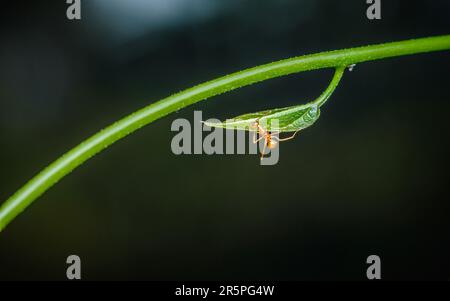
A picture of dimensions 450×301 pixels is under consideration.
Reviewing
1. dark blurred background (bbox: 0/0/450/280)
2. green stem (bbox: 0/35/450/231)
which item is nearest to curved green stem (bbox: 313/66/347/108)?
green stem (bbox: 0/35/450/231)

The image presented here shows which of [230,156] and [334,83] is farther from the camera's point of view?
[230,156]

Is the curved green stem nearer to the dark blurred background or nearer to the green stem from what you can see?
the green stem

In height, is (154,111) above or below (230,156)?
below

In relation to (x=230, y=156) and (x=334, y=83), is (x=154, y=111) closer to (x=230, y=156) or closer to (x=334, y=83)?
(x=334, y=83)

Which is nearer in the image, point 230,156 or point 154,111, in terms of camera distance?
point 154,111

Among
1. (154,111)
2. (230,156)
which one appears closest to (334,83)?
(154,111)

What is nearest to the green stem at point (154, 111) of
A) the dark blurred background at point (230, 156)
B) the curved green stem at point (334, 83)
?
the curved green stem at point (334, 83)
